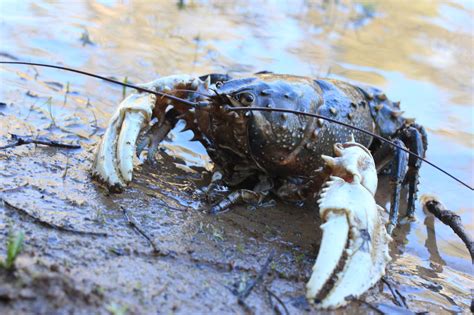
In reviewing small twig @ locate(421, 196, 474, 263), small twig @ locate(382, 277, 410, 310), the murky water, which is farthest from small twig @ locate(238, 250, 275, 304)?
small twig @ locate(421, 196, 474, 263)

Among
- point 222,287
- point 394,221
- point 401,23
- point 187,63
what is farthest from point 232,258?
point 401,23

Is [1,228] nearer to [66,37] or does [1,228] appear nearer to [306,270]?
[306,270]

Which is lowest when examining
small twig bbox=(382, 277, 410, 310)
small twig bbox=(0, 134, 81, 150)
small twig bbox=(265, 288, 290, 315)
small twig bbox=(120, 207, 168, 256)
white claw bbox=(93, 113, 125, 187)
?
small twig bbox=(382, 277, 410, 310)

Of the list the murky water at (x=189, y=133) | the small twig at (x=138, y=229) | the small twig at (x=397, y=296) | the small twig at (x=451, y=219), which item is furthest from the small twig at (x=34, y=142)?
the small twig at (x=451, y=219)

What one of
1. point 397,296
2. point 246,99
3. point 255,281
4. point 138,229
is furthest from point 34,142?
point 397,296

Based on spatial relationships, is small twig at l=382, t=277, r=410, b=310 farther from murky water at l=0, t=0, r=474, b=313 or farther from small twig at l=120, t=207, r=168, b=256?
small twig at l=120, t=207, r=168, b=256

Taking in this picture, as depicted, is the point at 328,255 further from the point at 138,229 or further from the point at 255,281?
the point at 138,229

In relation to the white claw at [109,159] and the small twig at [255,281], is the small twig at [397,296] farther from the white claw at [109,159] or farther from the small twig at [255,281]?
the white claw at [109,159]
